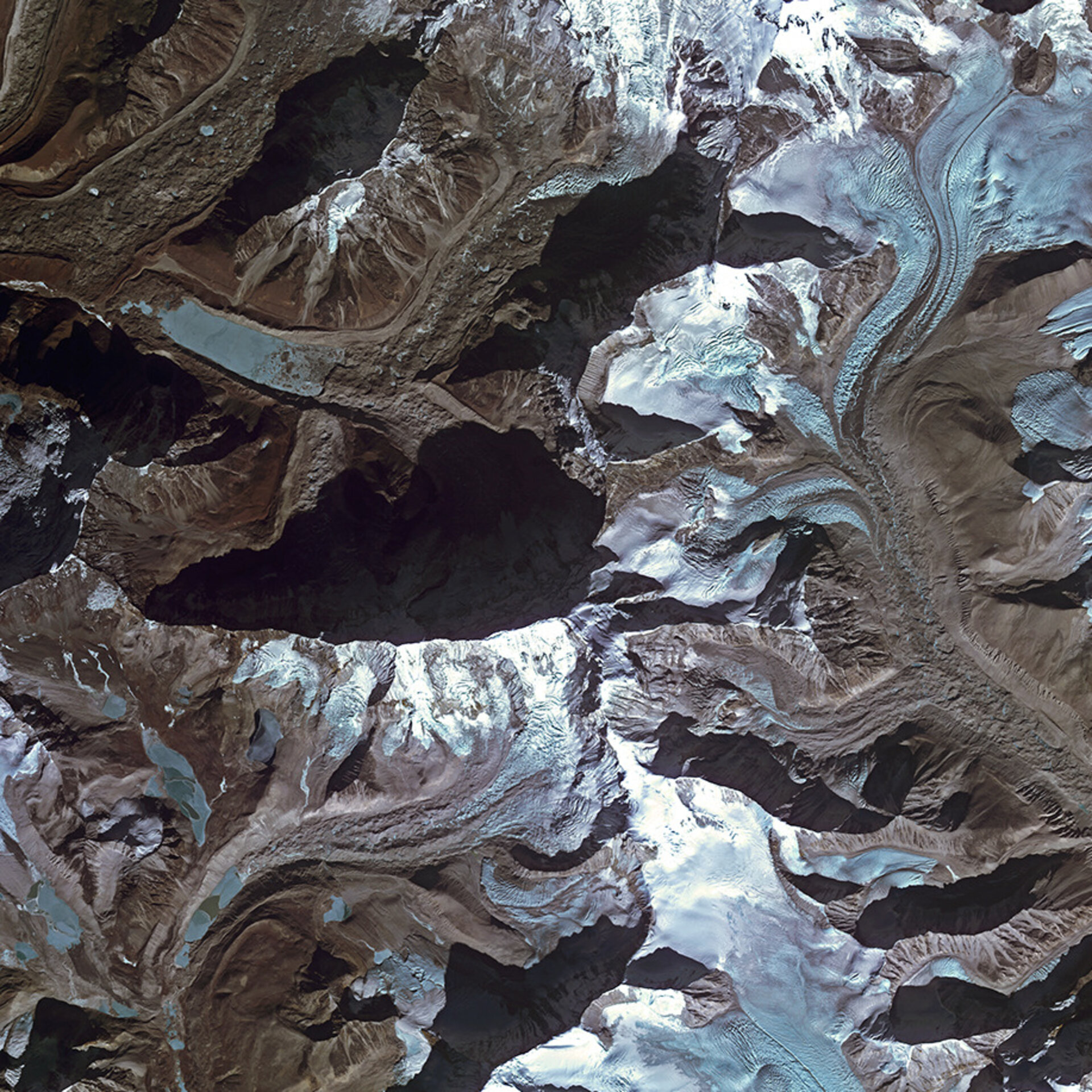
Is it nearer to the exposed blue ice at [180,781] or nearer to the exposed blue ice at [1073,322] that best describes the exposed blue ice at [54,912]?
the exposed blue ice at [180,781]

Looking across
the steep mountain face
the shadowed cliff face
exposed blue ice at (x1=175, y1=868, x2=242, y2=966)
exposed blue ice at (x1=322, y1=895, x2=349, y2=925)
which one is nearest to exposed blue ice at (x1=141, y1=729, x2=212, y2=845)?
the steep mountain face

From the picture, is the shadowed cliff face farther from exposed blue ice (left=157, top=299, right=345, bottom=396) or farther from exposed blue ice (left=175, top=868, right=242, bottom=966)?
exposed blue ice (left=175, top=868, right=242, bottom=966)

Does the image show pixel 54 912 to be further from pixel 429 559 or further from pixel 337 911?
pixel 429 559

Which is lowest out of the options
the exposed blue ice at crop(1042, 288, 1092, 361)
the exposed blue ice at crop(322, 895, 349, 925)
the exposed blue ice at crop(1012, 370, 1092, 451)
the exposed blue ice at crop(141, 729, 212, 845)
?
the exposed blue ice at crop(322, 895, 349, 925)

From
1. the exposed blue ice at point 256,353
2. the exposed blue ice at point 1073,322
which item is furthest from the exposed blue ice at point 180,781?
the exposed blue ice at point 1073,322

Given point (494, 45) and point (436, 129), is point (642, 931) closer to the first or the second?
point (436, 129)

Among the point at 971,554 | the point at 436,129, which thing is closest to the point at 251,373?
the point at 436,129

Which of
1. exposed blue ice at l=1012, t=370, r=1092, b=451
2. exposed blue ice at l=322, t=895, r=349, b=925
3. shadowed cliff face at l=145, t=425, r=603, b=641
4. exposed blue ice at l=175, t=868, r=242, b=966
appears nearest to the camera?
exposed blue ice at l=1012, t=370, r=1092, b=451

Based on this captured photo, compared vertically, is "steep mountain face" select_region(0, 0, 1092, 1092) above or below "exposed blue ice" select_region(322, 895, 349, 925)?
above
